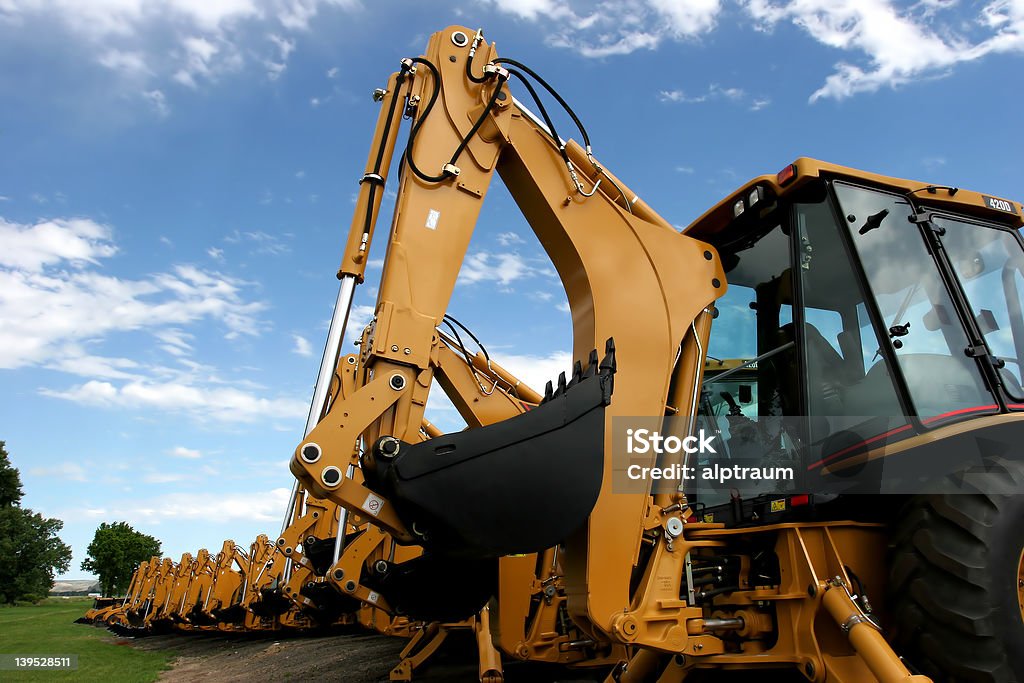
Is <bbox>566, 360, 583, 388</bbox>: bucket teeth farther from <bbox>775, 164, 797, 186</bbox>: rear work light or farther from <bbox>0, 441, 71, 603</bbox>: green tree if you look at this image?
<bbox>0, 441, 71, 603</bbox>: green tree

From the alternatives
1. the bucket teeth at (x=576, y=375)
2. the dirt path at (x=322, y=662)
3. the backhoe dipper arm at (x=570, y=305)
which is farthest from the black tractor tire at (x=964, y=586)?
the dirt path at (x=322, y=662)

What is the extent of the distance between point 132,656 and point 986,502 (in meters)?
14.6

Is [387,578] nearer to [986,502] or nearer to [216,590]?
[986,502]

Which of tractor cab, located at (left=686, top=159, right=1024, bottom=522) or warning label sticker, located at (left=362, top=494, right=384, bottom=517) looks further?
tractor cab, located at (left=686, top=159, right=1024, bottom=522)

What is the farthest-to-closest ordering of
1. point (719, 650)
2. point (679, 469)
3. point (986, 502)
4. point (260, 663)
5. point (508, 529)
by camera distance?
point (260, 663)
point (679, 469)
point (719, 650)
point (986, 502)
point (508, 529)

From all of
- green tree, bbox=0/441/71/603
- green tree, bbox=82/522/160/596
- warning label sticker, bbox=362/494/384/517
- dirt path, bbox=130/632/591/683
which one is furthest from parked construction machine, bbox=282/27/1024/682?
green tree, bbox=82/522/160/596

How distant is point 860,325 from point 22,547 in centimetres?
5362

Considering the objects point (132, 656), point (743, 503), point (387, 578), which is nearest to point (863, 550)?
point (743, 503)

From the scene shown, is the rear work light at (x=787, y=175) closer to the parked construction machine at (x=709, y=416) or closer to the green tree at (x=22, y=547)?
the parked construction machine at (x=709, y=416)

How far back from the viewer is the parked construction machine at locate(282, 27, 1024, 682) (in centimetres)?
321

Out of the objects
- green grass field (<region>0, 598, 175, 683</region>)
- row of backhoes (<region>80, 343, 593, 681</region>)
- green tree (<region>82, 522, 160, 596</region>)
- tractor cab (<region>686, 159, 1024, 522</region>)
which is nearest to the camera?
tractor cab (<region>686, 159, 1024, 522</region>)

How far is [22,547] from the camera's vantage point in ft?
148

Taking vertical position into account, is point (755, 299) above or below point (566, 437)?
above

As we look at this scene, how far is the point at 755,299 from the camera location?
181 inches
